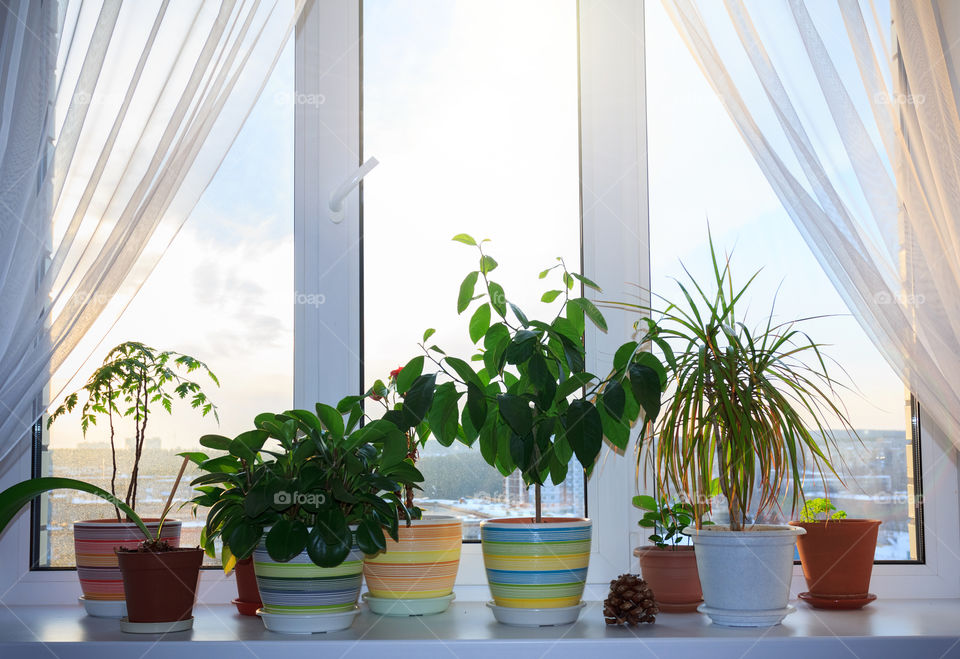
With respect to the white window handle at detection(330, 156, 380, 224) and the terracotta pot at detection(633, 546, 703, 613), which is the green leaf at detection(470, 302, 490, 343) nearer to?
the white window handle at detection(330, 156, 380, 224)

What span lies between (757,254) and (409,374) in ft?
2.93

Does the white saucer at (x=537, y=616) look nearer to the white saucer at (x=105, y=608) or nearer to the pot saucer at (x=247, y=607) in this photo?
the pot saucer at (x=247, y=607)

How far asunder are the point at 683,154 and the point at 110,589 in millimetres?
1604

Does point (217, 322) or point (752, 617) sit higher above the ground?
point (217, 322)

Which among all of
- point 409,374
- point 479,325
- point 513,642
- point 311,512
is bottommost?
point 513,642

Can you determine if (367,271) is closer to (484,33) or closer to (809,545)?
(484,33)

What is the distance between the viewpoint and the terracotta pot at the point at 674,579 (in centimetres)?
168

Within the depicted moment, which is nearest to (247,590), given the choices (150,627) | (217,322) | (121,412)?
(150,627)

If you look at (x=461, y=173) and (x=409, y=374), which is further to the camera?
(x=461, y=173)

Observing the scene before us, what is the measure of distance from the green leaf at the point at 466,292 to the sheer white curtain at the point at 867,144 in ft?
2.16

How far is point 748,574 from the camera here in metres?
1.50

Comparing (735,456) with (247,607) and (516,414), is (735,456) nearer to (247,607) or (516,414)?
(516,414)

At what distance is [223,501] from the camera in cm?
155

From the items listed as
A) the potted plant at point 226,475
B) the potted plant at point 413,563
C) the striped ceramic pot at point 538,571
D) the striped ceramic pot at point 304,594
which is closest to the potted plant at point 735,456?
the striped ceramic pot at point 538,571
